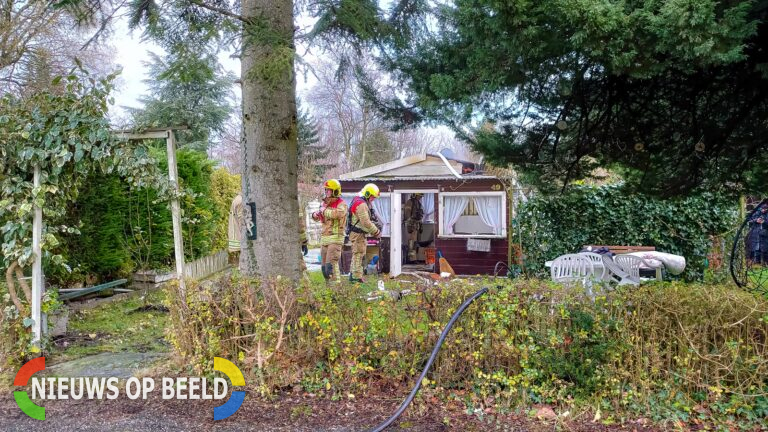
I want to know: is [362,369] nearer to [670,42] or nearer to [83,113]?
[670,42]

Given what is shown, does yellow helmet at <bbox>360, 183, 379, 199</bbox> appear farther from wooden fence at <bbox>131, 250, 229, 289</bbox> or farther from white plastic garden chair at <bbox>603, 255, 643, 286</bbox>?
white plastic garden chair at <bbox>603, 255, 643, 286</bbox>

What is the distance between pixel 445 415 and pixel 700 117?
12.6ft

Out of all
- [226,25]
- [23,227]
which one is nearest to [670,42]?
[226,25]

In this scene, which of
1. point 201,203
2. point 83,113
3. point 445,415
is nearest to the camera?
point 445,415

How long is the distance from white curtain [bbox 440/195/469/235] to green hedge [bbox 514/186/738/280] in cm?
130

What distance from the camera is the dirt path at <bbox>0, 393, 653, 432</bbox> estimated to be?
330cm

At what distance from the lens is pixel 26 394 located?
3.88 m

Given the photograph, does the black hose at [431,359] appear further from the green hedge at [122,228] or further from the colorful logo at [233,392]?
the green hedge at [122,228]

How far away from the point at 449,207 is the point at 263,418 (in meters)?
8.27

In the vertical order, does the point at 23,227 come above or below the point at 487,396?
above

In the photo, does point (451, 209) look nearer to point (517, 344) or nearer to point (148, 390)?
point (517, 344)

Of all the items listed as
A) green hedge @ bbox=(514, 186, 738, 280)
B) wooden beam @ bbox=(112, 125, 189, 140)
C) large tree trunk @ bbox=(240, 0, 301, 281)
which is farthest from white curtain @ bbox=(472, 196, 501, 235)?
wooden beam @ bbox=(112, 125, 189, 140)

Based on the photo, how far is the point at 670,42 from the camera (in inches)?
113

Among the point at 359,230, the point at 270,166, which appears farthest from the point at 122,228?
the point at 270,166
